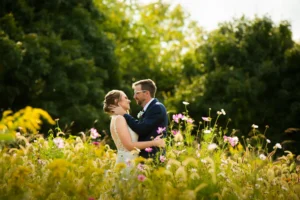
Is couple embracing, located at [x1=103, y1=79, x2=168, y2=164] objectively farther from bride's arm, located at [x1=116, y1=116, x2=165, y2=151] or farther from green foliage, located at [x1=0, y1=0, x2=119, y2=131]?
green foliage, located at [x1=0, y1=0, x2=119, y2=131]

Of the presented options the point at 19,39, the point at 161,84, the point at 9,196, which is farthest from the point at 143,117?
the point at 161,84

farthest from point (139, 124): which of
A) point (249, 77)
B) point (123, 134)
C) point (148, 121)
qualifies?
point (249, 77)

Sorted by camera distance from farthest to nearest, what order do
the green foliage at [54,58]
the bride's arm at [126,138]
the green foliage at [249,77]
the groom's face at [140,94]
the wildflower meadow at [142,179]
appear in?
1. the green foliage at [249,77]
2. the green foliage at [54,58]
3. the groom's face at [140,94]
4. the bride's arm at [126,138]
5. the wildflower meadow at [142,179]

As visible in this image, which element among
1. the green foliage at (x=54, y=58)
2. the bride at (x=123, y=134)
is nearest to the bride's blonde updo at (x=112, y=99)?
the bride at (x=123, y=134)

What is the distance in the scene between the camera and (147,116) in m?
6.80

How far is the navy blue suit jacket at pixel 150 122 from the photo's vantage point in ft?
22.0

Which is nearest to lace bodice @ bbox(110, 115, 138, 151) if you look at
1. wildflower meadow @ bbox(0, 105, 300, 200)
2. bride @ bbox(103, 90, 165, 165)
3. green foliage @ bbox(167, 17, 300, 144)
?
bride @ bbox(103, 90, 165, 165)

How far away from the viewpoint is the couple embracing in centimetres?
666

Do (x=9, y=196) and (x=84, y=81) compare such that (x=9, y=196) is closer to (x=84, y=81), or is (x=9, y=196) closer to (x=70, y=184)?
(x=70, y=184)

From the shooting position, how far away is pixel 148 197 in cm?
470

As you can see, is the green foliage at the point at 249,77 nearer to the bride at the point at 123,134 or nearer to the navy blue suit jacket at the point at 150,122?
the navy blue suit jacket at the point at 150,122

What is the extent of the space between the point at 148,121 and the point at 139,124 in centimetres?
13

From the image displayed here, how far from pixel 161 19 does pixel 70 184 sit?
116ft

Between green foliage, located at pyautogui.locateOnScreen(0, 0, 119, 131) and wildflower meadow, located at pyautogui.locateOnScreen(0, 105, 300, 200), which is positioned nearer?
wildflower meadow, located at pyautogui.locateOnScreen(0, 105, 300, 200)
